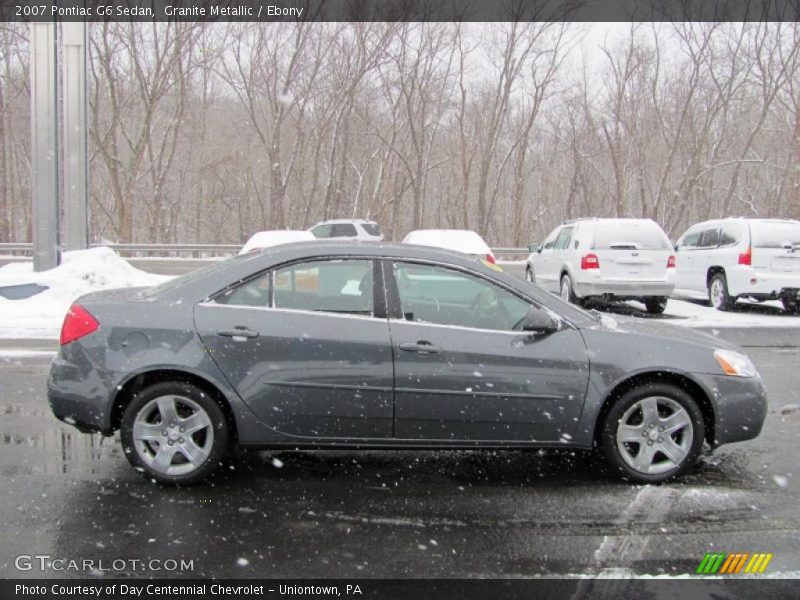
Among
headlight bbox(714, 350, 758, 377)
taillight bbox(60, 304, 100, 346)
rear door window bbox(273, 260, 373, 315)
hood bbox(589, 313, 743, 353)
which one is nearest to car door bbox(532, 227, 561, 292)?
hood bbox(589, 313, 743, 353)

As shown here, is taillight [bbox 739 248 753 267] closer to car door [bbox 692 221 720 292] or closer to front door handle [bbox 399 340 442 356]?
car door [bbox 692 221 720 292]

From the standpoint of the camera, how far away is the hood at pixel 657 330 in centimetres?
460

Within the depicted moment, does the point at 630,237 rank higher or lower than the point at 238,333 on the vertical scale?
higher

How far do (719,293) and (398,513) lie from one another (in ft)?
37.9

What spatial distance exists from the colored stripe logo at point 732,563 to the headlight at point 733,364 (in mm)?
1298

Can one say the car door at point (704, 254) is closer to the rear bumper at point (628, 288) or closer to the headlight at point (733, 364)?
the rear bumper at point (628, 288)

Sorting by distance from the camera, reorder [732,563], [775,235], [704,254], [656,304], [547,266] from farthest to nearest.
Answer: [547,266] < [704,254] < [656,304] < [775,235] < [732,563]

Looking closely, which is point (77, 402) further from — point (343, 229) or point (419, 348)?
point (343, 229)

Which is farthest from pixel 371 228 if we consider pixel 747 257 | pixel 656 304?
pixel 747 257

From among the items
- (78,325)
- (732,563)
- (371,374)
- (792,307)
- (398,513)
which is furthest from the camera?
(792,307)

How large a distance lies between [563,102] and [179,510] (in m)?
42.4

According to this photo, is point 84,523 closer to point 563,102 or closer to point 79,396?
point 79,396

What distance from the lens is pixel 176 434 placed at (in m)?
4.32

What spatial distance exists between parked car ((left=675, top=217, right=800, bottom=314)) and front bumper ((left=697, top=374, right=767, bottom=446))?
9071 millimetres
